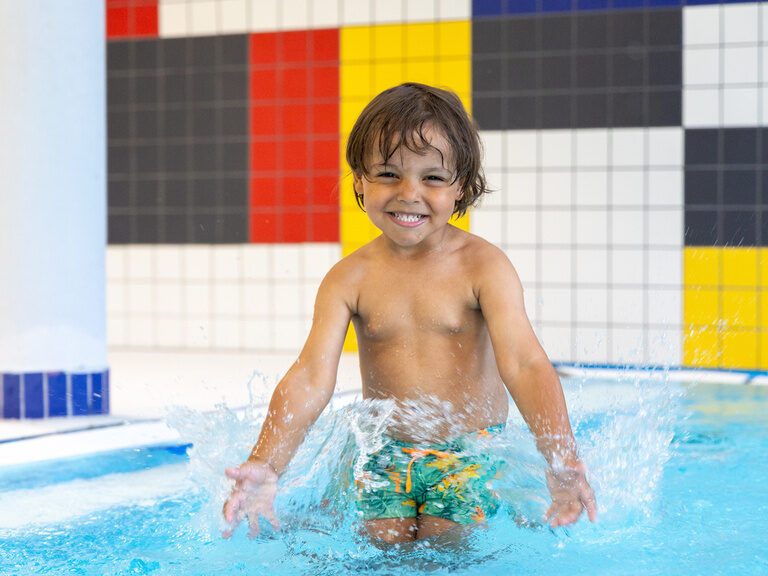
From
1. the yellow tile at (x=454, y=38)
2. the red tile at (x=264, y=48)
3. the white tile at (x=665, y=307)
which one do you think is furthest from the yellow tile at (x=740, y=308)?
the red tile at (x=264, y=48)

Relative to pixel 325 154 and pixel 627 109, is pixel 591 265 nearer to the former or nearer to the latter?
pixel 627 109

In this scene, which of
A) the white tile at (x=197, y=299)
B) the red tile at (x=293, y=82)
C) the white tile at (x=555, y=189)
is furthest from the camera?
the white tile at (x=197, y=299)

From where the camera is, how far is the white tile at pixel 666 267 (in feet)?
17.5

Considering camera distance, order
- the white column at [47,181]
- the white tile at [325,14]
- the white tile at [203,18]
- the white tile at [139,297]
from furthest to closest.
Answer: the white tile at [139,297]
the white tile at [203,18]
the white tile at [325,14]
the white column at [47,181]

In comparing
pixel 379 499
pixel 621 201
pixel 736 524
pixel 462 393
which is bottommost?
pixel 736 524

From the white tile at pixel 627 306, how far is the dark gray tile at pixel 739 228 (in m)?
0.56

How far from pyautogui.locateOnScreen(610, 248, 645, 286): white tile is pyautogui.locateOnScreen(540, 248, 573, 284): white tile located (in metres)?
0.25

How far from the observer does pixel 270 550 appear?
1.84 meters

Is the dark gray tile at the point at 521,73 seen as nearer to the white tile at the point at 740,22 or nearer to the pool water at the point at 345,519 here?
the white tile at the point at 740,22

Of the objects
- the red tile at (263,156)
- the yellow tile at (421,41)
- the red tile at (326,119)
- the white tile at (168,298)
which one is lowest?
the white tile at (168,298)

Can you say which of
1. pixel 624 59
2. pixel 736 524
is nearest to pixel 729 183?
pixel 624 59

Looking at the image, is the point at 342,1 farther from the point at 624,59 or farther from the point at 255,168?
the point at 624,59

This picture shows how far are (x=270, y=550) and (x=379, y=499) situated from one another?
0.24 meters

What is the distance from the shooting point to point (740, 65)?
5207mm
